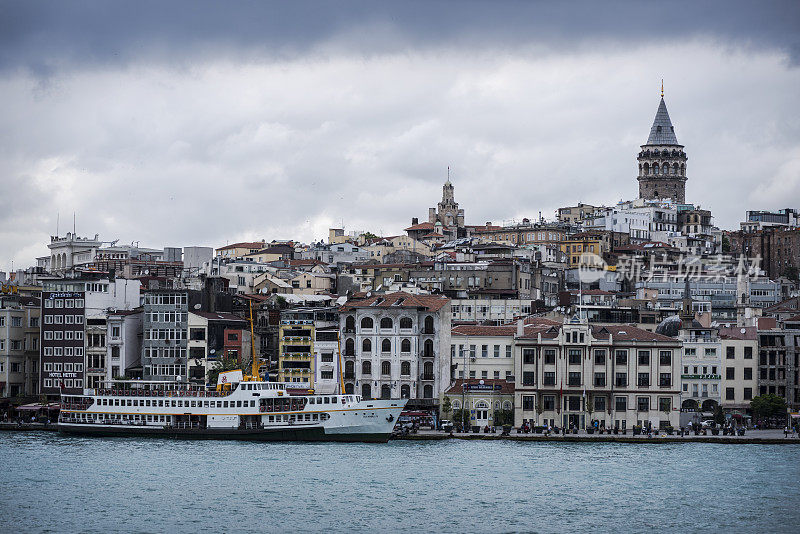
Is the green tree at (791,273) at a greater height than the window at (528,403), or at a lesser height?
greater

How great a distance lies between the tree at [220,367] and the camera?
315ft

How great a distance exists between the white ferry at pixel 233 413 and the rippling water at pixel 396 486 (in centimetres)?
165

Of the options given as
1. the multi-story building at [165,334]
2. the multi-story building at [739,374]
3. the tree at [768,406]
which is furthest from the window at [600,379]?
the multi-story building at [165,334]

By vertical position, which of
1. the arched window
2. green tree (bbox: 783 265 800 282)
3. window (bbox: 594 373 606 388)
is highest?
green tree (bbox: 783 265 800 282)

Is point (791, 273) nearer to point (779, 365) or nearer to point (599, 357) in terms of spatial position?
point (779, 365)

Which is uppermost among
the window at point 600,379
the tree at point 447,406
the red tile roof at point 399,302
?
the red tile roof at point 399,302

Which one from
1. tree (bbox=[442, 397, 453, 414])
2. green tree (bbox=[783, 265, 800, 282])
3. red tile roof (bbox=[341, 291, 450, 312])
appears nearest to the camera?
tree (bbox=[442, 397, 453, 414])

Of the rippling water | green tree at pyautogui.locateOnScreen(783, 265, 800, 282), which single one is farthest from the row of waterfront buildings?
green tree at pyautogui.locateOnScreen(783, 265, 800, 282)

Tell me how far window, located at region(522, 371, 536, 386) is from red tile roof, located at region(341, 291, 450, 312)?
7440 millimetres

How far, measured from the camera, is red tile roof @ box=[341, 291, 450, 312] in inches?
3770

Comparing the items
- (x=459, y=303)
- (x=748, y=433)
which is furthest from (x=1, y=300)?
(x=748, y=433)

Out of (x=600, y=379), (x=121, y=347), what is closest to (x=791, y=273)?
(x=600, y=379)

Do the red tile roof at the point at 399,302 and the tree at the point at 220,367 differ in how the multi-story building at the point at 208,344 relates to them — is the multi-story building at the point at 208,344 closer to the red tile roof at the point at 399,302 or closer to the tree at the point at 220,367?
the tree at the point at 220,367

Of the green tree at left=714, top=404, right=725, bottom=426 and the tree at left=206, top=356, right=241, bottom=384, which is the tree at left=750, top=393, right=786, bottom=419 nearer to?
the green tree at left=714, top=404, right=725, bottom=426
